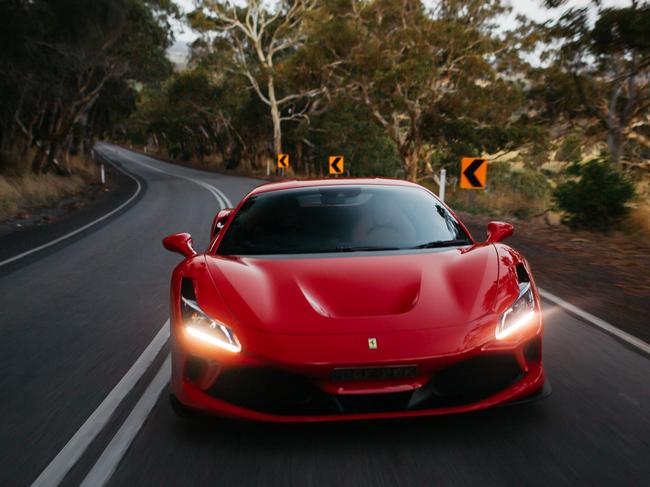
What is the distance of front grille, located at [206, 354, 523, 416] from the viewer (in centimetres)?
309

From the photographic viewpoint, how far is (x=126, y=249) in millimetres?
11523

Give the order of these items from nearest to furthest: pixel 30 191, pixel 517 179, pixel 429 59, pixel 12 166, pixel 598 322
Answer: pixel 598 322 → pixel 30 191 → pixel 12 166 → pixel 429 59 → pixel 517 179

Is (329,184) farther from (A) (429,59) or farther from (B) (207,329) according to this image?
(A) (429,59)

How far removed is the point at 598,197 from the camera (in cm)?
1241

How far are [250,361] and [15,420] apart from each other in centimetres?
163

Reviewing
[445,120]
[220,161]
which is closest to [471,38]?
[445,120]

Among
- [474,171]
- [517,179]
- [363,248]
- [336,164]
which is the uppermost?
[363,248]

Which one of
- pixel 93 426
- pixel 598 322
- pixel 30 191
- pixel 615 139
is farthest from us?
pixel 615 139

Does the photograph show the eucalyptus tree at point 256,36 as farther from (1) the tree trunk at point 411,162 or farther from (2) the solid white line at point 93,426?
(2) the solid white line at point 93,426

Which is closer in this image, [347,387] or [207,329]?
[347,387]

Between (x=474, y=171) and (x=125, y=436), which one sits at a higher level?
(x=125, y=436)

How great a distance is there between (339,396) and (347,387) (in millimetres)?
56

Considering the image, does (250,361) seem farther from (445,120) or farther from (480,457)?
(445,120)

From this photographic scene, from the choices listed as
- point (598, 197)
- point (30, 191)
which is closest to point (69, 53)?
point (30, 191)
